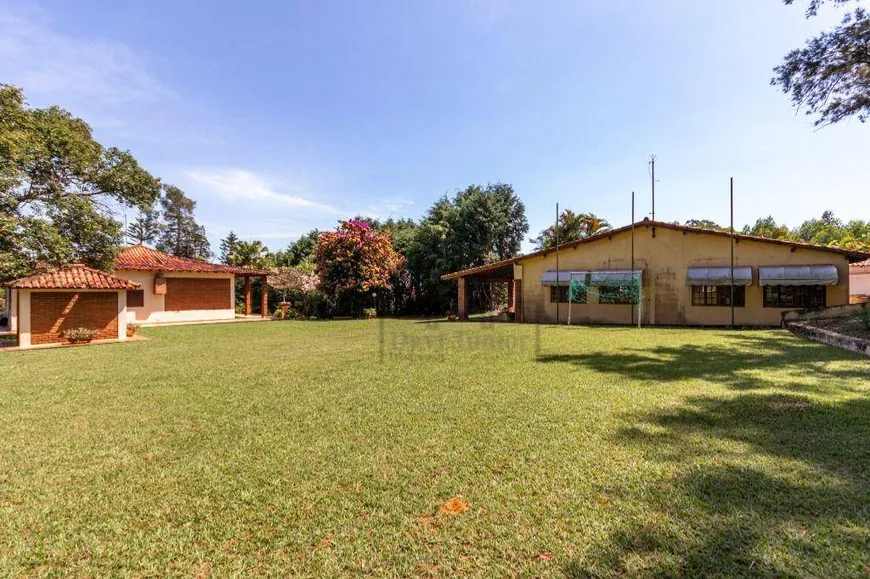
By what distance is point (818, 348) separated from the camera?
32.7 feet

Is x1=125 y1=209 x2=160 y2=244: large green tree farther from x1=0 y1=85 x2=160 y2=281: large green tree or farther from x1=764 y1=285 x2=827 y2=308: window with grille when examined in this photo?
x1=764 y1=285 x2=827 y2=308: window with grille

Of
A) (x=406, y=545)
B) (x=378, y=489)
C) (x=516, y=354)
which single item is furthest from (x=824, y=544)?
(x=516, y=354)

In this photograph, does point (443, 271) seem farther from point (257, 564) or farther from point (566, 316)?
point (257, 564)

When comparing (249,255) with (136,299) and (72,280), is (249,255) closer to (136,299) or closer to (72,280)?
(136,299)

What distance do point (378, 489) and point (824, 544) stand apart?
10.1ft

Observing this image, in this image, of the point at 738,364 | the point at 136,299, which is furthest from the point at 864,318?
the point at 136,299

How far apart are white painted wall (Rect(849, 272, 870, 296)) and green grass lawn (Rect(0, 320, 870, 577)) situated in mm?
31315

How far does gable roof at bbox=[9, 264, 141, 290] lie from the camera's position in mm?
13320

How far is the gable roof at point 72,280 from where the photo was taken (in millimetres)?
13320

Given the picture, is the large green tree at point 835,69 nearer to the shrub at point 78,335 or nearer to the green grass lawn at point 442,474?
the green grass lawn at point 442,474

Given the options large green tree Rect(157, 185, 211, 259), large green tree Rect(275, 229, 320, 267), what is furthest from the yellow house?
large green tree Rect(157, 185, 211, 259)

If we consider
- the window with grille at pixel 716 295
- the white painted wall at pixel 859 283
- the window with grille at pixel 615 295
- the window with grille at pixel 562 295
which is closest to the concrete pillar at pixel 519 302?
the window with grille at pixel 562 295

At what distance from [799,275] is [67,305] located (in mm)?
28934

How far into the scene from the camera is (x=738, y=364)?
8258 millimetres
